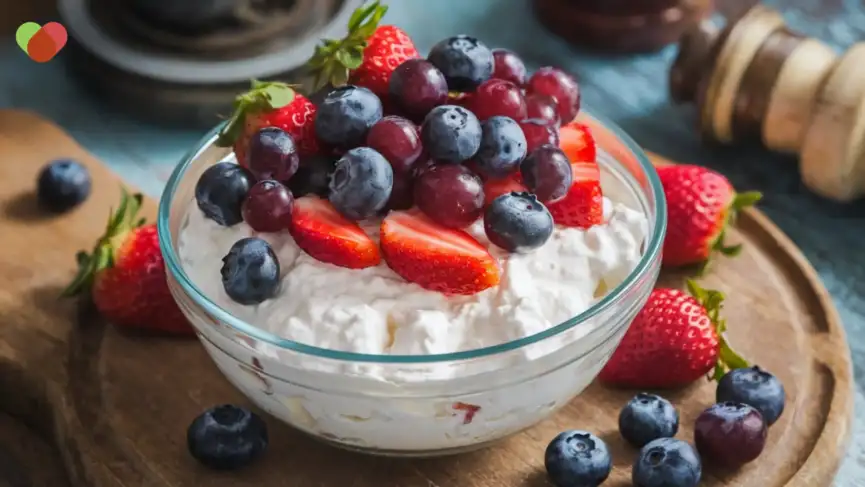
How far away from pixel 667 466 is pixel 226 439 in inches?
19.0

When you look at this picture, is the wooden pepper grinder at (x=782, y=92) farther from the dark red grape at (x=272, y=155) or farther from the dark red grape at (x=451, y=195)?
the dark red grape at (x=272, y=155)

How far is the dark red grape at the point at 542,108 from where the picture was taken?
120 centimetres

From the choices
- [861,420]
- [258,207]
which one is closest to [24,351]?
[258,207]

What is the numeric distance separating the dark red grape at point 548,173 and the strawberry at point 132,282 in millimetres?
517

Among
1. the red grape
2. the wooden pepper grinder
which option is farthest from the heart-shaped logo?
the wooden pepper grinder

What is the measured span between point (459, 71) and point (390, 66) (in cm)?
9

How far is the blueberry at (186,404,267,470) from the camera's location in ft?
3.83

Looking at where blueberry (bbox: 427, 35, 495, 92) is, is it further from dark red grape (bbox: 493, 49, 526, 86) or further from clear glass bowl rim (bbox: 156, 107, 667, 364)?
clear glass bowl rim (bbox: 156, 107, 667, 364)

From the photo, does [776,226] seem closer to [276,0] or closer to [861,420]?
[861,420]

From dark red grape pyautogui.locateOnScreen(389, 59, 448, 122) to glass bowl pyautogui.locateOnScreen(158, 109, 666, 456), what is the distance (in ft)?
0.93

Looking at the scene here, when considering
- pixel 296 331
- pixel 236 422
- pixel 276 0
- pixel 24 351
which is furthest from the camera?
pixel 276 0

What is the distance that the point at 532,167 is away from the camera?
1110 mm

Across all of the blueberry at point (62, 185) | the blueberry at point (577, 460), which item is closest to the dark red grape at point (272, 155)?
the blueberry at point (577, 460)

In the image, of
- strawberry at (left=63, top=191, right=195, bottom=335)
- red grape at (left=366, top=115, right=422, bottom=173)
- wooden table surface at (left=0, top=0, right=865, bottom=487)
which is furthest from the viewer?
wooden table surface at (left=0, top=0, right=865, bottom=487)
